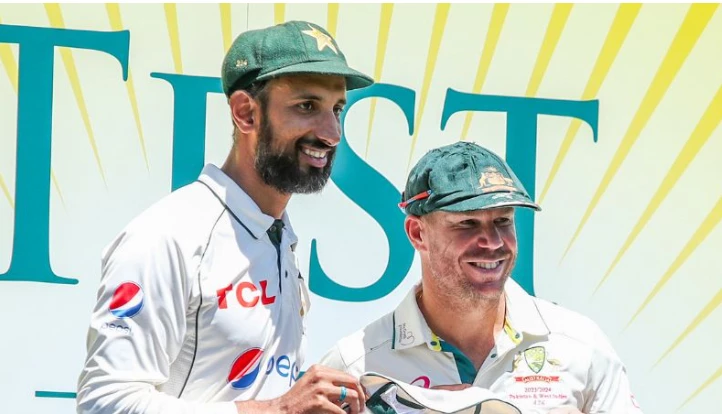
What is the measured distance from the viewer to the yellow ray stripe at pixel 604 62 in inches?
124

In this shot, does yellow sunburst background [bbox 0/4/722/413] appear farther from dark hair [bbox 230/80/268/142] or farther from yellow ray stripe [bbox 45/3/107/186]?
dark hair [bbox 230/80/268/142]

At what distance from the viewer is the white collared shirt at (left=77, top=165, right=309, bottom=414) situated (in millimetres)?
1923

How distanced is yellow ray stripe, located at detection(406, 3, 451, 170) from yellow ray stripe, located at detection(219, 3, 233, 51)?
0.56 m

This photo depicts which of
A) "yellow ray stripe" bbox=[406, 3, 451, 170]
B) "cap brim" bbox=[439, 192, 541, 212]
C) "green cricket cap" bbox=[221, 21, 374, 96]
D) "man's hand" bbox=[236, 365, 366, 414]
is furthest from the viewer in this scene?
"yellow ray stripe" bbox=[406, 3, 451, 170]

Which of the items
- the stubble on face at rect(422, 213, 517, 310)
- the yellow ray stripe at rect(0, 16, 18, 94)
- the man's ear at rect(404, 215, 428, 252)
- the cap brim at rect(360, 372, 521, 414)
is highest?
the yellow ray stripe at rect(0, 16, 18, 94)

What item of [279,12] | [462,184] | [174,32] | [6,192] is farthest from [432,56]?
[6,192]

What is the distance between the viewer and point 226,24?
3.03m

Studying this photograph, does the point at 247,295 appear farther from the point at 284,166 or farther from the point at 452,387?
the point at 452,387

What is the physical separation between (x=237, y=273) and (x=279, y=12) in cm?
118

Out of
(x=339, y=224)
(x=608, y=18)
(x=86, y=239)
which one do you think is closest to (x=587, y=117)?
(x=608, y=18)

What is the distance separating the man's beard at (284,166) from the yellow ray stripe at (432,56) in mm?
956

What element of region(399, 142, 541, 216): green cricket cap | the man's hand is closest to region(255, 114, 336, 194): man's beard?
region(399, 142, 541, 216): green cricket cap

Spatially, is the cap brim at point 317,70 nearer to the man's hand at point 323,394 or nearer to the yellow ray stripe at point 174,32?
the man's hand at point 323,394

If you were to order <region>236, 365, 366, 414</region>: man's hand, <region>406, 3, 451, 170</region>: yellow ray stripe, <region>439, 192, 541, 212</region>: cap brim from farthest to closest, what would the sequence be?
1. <region>406, 3, 451, 170</region>: yellow ray stripe
2. <region>439, 192, 541, 212</region>: cap brim
3. <region>236, 365, 366, 414</region>: man's hand
